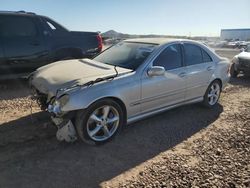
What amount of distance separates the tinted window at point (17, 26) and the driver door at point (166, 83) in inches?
157

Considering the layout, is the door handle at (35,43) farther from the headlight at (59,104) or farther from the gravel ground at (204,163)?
the gravel ground at (204,163)

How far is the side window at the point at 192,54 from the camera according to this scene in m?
5.60

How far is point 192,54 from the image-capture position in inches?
226

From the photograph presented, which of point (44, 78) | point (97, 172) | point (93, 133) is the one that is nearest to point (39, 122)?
point (44, 78)

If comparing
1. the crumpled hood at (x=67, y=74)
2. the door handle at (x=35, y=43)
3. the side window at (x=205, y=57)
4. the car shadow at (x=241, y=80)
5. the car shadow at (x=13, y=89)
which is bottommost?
the car shadow at (x=241, y=80)

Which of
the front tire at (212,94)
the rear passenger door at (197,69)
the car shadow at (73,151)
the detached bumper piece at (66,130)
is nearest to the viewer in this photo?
the car shadow at (73,151)

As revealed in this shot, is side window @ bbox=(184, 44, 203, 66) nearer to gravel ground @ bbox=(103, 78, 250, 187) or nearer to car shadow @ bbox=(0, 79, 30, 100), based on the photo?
gravel ground @ bbox=(103, 78, 250, 187)

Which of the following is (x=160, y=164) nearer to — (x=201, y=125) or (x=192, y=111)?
(x=201, y=125)

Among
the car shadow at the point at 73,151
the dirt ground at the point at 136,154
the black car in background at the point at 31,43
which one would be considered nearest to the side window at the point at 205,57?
the dirt ground at the point at 136,154

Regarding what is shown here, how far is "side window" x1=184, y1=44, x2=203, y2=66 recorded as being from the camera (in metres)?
5.60

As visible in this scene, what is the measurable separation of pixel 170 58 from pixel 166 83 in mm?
516

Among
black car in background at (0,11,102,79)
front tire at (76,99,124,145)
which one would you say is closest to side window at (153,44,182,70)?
front tire at (76,99,124,145)

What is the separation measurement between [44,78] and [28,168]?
149 cm

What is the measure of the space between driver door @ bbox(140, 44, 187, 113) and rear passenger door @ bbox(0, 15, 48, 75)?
3711mm
